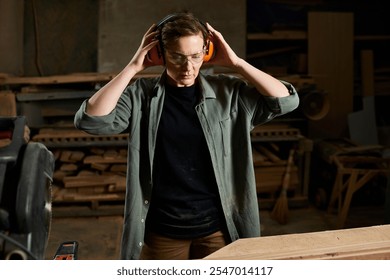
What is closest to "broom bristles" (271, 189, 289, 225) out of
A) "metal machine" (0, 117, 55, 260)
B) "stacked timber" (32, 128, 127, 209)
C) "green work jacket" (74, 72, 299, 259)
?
"stacked timber" (32, 128, 127, 209)

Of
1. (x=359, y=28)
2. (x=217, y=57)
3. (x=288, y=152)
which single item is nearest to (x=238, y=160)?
(x=217, y=57)

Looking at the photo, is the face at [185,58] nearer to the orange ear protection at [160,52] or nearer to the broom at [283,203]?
the orange ear protection at [160,52]

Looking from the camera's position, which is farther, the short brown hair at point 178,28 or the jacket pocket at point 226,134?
the jacket pocket at point 226,134

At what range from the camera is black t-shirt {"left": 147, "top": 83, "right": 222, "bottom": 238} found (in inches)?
42.8

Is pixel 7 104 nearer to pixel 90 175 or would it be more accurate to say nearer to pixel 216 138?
pixel 90 175

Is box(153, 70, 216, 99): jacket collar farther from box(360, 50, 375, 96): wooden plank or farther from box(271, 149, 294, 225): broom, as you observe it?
box(360, 50, 375, 96): wooden plank

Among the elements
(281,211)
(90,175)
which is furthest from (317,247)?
(90,175)

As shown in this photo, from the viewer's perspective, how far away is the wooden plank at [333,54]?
3.04m

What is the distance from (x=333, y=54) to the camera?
3068mm

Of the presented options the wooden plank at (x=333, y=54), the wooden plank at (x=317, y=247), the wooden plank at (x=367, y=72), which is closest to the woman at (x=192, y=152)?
the wooden plank at (x=317, y=247)

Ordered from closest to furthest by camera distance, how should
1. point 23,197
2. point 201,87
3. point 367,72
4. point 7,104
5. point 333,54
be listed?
1. point 23,197
2. point 201,87
3. point 7,104
4. point 333,54
5. point 367,72

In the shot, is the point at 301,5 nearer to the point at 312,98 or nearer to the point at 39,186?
the point at 312,98

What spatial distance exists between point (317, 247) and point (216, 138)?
0.37 m

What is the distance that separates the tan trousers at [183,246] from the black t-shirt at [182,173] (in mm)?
18
